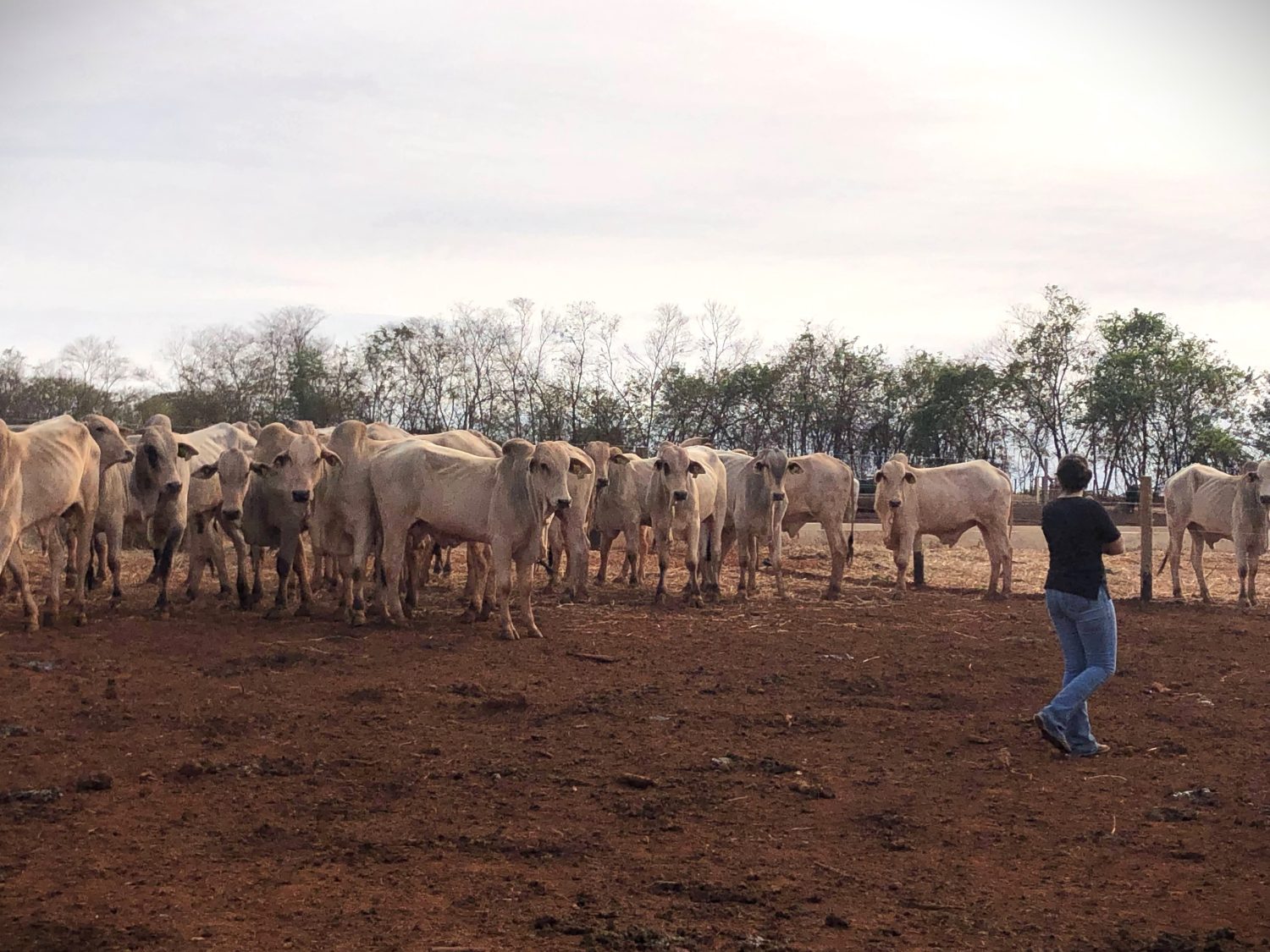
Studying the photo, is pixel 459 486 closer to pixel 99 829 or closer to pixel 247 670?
pixel 247 670

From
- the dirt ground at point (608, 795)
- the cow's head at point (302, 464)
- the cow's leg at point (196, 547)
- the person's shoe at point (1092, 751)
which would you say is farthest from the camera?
the cow's leg at point (196, 547)

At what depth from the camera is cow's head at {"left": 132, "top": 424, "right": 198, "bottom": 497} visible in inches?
509

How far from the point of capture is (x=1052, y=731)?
25.2 feet

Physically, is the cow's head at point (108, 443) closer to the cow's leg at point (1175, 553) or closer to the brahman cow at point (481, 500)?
the brahman cow at point (481, 500)

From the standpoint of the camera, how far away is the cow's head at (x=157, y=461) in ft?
42.4

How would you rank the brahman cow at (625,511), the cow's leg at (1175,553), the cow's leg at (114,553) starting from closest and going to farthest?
the cow's leg at (114,553), the cow's leg at (1175,553), the brahman cow at (625,511)

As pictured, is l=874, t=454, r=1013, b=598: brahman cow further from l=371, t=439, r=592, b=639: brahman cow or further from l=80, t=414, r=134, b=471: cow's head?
l=80, t=414, r=134, b=471: cow's head

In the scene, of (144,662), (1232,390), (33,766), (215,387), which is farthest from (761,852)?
(1232,390)

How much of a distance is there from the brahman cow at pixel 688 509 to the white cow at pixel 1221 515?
5931 mm

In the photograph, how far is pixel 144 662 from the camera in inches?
396

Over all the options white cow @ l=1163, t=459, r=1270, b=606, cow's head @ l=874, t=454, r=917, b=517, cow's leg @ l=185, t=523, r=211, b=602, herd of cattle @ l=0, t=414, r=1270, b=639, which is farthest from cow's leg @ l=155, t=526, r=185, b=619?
white cow @ l=1163, t=459, r=1270, b=606

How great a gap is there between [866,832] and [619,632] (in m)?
6.25

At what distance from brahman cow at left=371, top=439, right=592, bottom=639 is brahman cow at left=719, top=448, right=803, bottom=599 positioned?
4.21 metres

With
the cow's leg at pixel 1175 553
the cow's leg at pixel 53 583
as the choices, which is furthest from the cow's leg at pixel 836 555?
the cow's leg at pixel 53 583
